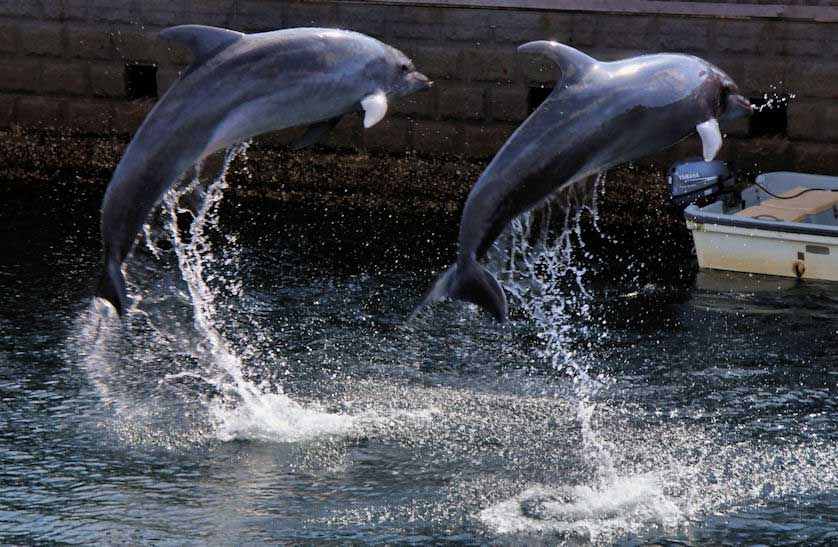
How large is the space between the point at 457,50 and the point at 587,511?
32.2 ft

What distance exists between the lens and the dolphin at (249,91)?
8.78m

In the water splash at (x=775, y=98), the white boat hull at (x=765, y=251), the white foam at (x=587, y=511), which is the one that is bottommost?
the white foam at (x=587, y=511)

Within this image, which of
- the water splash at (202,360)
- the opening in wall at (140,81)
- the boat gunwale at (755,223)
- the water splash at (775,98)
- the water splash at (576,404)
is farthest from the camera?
the opening in wall at (140,81)

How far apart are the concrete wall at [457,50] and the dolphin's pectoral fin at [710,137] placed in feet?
31.6

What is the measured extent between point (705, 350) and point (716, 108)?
17.6 feet

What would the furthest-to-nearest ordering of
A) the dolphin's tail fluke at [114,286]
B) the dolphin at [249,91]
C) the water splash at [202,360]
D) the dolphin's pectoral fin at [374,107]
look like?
the water splash at [202,360] < the dolphin's tail fluke at [114,286] < the dolphin at [249,91] < the dolphin's pectoral fin at [374,107]

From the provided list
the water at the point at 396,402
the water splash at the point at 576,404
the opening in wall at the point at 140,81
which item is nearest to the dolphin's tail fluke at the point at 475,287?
the water splash at the point at 576,404

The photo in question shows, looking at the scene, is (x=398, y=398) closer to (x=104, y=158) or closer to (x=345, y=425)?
(x=345, y=425)

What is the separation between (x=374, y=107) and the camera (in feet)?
28.5

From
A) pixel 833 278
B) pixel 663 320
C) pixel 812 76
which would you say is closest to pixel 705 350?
pixel 663 320

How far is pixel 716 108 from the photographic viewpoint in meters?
9.04

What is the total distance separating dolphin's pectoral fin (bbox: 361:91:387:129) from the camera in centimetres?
847

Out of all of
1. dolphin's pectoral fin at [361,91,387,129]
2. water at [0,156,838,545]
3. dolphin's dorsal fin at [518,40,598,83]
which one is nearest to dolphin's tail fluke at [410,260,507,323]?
dolphin's pectoral fin at [361,91,387,129]

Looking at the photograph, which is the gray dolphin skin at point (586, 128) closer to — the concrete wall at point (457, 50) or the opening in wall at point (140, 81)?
the concrete wall at point (457, 50)
